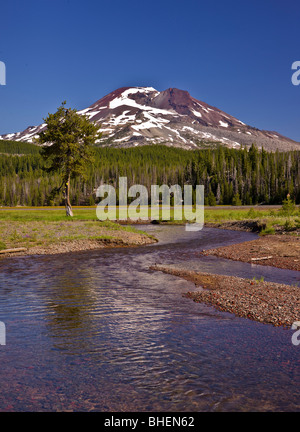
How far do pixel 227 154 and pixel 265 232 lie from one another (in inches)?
4376

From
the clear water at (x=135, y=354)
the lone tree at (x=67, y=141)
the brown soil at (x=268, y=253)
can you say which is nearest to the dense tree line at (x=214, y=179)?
the lone tree at (x=67, y=141)

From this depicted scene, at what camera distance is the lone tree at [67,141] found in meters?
47.4

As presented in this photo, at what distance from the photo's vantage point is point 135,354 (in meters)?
10.1

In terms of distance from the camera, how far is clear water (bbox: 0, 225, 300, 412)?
780 cm

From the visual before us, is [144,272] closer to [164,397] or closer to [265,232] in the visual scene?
[164,397]

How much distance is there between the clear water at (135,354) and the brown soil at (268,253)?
29.7ft

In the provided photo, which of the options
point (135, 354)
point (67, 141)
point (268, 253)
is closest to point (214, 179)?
point (67, 141)

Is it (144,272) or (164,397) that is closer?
(164,397)

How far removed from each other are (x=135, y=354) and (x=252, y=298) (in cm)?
686

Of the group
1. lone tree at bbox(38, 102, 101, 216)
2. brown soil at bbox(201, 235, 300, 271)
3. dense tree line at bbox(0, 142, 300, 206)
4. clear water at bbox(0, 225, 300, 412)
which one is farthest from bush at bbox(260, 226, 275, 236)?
dense tree line at bbox(0, 142, 300, 206)

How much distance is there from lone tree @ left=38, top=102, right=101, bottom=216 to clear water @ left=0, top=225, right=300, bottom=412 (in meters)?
31.9

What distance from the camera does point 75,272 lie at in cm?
2197

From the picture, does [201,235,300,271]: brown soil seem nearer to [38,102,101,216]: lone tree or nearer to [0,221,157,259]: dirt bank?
[0,221,157,259]: dirt bank
